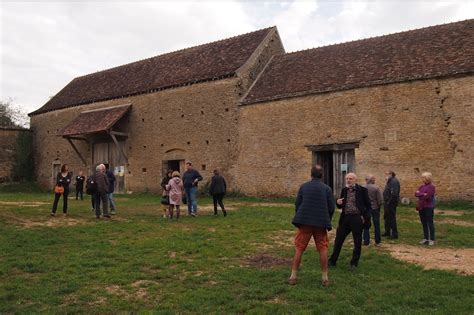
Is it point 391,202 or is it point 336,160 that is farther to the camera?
point 336,160

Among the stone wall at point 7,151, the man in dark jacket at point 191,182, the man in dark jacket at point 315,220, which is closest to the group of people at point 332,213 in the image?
the man in dark jacket at point 315,220

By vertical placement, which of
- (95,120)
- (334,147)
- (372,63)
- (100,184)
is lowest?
(100,184)

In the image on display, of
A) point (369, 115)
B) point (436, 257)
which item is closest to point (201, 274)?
point (436, 257)

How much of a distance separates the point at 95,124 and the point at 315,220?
1791 cm

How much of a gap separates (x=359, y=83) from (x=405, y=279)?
10.6 meters

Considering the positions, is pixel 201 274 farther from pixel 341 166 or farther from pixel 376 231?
pixel 341 166

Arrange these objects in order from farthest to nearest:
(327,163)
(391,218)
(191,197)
→ (327,163)
(191,197)
(391,218)

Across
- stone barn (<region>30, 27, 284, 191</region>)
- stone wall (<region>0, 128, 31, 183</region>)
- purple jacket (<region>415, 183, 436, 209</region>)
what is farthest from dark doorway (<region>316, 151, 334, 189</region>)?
stone wall (<region>0, 128, 31, 183</region>)

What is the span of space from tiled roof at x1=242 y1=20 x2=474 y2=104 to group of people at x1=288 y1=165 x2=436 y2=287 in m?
7.55

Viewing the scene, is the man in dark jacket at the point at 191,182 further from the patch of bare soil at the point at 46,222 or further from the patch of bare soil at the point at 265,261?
the patch of bare soil at the point at 265,261

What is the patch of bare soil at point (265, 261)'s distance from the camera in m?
6.63

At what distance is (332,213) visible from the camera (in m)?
5.75

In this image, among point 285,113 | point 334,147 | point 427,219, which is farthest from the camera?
point 285,113

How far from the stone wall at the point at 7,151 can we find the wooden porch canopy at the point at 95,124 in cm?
625
